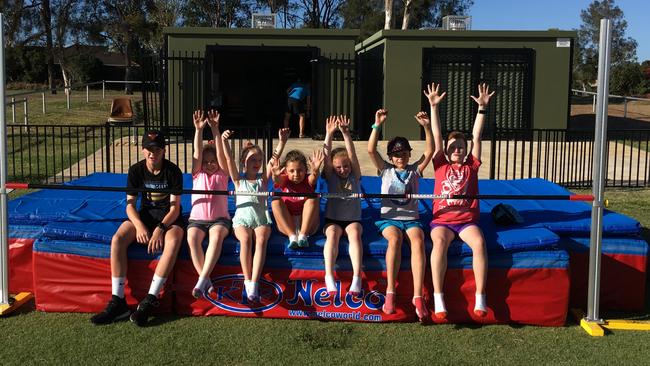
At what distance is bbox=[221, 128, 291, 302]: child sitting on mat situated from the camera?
4.85m

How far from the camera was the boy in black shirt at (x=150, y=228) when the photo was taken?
4816mm

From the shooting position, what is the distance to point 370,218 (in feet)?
18.8

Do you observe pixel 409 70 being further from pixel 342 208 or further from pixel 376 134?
pixel 342 208

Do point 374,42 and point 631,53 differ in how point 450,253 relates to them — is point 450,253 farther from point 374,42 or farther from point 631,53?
point 631,53

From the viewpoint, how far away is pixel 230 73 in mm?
21688

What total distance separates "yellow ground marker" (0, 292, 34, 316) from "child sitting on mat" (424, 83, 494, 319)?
3.22 m

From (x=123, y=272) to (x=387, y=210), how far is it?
2.07 metres

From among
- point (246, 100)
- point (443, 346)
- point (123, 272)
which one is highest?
point (246, 100)

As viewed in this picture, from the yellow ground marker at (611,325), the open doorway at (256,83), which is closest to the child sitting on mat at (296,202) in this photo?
the yellow ground marker at (611,325)

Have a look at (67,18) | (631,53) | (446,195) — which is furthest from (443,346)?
(631,53)

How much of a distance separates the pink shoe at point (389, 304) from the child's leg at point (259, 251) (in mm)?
952

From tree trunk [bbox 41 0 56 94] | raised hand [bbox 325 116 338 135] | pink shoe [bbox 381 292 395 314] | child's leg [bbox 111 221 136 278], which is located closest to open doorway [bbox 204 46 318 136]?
raised hand [bbox 325 116 338 135]

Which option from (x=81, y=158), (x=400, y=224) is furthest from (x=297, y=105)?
(x=400, y=224)

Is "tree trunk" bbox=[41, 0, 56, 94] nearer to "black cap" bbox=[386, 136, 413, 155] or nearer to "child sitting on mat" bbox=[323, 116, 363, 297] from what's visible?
"child sitting on mat" bbox=[323, 116, 363, 297]
